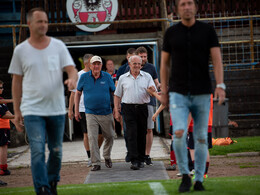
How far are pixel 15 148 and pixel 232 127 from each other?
6.16 meters

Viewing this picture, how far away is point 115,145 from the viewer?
13.5 m

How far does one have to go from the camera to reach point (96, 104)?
31.4ft

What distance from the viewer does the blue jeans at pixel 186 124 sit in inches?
217

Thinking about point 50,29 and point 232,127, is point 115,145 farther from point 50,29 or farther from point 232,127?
point 50,29

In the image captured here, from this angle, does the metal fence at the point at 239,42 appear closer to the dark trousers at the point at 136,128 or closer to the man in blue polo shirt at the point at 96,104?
the man in blue polo shirt at the point at 96,104

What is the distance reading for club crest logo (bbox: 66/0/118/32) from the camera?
16.1m

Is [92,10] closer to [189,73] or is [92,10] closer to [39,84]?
[39,84]

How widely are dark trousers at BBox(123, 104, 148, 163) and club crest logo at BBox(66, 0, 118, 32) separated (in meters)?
7.10

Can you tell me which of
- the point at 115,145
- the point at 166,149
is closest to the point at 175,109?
the point at 166,149

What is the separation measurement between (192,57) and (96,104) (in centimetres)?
433

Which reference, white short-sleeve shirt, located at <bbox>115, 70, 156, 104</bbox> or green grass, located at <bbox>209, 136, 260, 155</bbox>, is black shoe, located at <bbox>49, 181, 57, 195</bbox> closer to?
white short-sleeve shirt, located at <bbox>115, 70, 156, 104</bbox>

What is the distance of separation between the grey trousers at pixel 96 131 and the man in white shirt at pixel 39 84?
370 centimetres

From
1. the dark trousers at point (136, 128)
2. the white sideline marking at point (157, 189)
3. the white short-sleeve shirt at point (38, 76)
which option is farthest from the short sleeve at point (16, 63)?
the dark trousers at point (136, 128)

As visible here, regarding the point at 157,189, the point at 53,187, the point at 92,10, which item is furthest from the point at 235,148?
the point at 92,10
